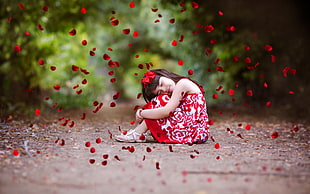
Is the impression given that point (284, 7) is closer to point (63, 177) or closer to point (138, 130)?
point (138, 130)

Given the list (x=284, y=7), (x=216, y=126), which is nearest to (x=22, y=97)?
(x=216, y=126)

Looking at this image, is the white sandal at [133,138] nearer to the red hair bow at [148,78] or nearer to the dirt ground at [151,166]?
the dirt ground at [151,166]

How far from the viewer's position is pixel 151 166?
3.10 meters

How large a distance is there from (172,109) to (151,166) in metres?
0.96

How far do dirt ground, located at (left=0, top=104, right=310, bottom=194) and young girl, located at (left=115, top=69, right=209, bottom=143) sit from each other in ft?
0.48

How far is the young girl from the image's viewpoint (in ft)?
13.0

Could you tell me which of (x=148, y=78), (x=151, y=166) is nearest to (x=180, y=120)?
(x=148, y=78)

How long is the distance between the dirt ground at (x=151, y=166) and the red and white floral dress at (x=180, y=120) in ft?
0.43

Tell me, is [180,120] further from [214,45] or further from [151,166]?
[214,45]

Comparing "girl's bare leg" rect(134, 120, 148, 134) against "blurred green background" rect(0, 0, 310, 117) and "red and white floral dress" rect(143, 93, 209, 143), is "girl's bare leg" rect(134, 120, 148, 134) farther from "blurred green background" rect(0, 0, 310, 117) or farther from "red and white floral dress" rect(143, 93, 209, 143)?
"blurred green background" rect(0, 0, 310, 117)

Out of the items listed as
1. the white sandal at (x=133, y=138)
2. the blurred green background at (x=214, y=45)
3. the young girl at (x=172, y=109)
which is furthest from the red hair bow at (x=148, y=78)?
the blurred green background at (x=214, y=45)

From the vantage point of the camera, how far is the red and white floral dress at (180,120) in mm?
4027

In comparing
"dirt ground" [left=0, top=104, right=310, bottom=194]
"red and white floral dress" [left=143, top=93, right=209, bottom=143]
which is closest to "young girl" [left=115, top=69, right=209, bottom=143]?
"red and white floral dress" [left=143, top=93, right=209, bottom=143]

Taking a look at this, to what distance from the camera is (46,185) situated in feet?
8.32
